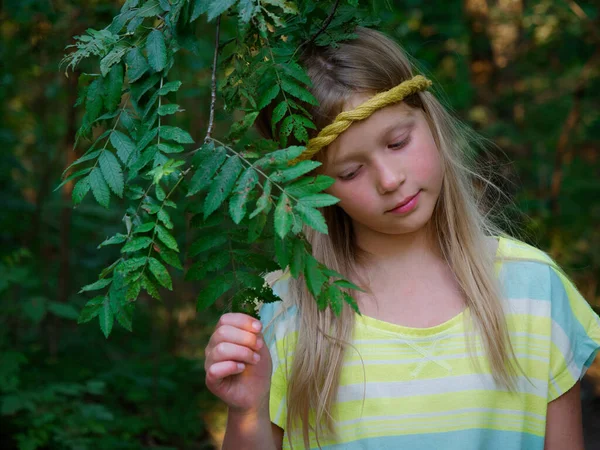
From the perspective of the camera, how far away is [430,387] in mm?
1840

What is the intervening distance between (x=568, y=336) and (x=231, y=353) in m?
1.00

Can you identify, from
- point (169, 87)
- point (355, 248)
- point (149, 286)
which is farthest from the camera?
point (355, 248)

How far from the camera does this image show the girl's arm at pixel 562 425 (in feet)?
6.19

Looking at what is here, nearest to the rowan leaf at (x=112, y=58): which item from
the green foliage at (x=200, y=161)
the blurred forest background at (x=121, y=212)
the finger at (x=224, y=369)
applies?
the green foliage at (x=200, y=161)

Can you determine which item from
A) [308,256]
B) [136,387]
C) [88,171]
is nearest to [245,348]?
[308,256]

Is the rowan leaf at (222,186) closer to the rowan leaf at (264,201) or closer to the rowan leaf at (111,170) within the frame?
the rowan leaf at (264,201)

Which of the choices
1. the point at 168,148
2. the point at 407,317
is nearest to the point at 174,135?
the point at 168,148

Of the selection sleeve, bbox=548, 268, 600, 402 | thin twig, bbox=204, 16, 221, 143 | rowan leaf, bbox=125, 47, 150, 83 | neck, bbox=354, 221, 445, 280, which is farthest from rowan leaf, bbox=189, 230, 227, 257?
sleeve, bbox=548, 268, 600, 402

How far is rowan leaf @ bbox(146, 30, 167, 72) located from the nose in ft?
1.91

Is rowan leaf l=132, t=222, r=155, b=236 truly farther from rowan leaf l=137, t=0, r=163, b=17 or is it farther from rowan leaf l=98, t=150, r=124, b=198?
rowan leaf l=137, t=0, r=163, b=17

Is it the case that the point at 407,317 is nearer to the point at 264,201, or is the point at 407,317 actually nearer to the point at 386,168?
the point at 386,168

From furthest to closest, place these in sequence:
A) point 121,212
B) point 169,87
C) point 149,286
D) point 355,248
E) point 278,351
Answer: point 121,212
point 355,248
point 278,351
point 169,87
point 149,286

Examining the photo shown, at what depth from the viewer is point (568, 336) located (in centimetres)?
193

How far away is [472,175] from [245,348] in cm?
106
